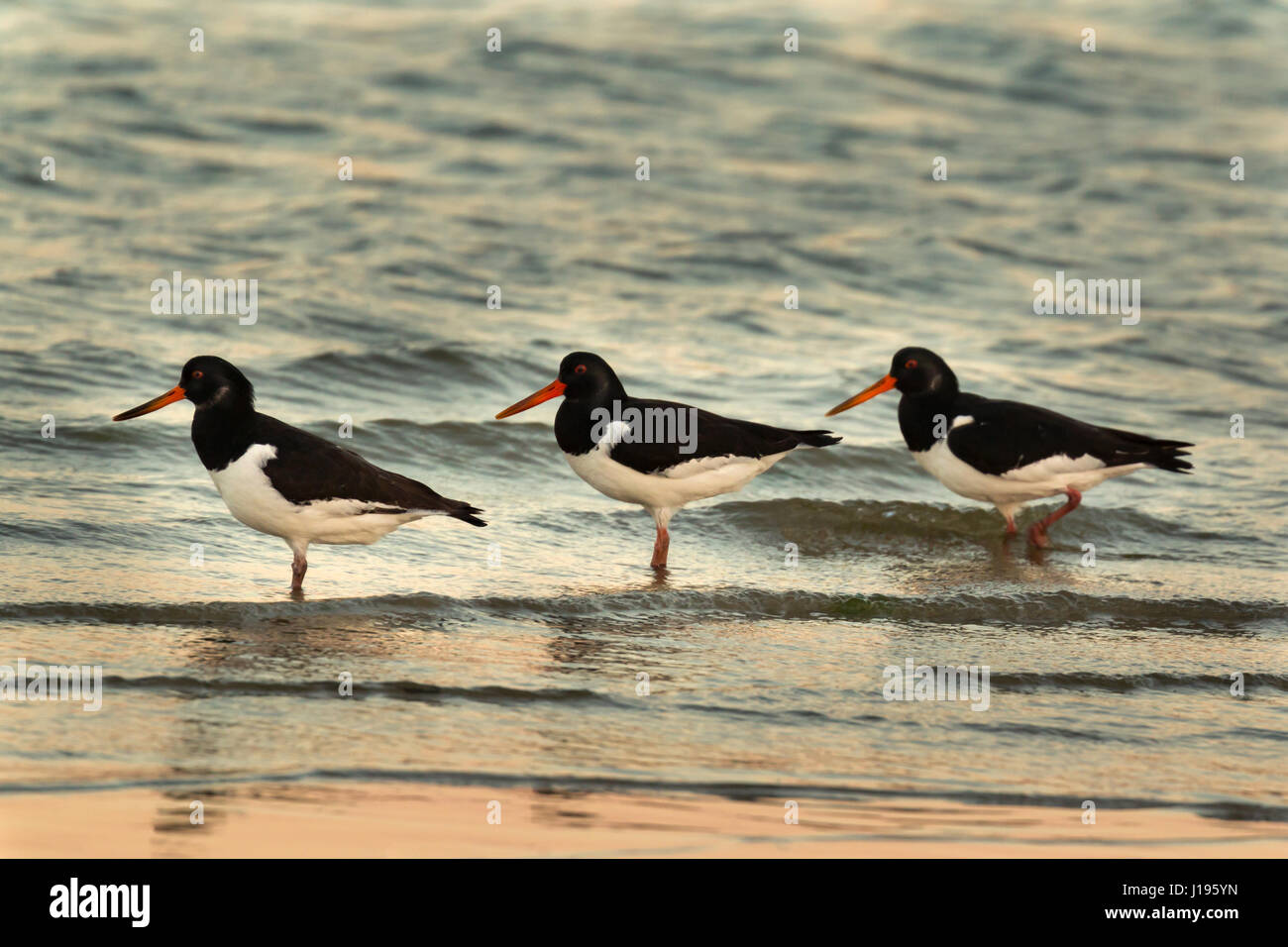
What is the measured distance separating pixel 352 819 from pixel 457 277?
10.5 meters

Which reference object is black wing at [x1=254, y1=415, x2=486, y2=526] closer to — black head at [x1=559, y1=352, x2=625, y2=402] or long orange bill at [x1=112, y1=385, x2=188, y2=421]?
long orange bill at [x1=112, y1=385, x2=188, y2=421]

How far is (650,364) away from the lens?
12.4 metres

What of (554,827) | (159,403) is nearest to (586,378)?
(159,403)

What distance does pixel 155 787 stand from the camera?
14.6ft

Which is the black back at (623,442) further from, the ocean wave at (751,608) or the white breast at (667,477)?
the ocean wave at (751,608)

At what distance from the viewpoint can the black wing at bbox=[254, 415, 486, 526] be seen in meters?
6.87

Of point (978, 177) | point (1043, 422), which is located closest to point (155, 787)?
point (1043, 422)

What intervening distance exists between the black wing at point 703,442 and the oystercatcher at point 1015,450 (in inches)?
35.0

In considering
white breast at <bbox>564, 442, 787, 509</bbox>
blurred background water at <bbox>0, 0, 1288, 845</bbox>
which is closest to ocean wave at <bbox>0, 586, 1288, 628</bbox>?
blurred background water at <bbox>0, 0, 1288, 845</bbox>

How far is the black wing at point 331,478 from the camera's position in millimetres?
6867

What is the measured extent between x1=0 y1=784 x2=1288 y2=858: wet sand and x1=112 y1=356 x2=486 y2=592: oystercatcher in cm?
255

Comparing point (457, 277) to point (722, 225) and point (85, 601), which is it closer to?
point (722, 225)

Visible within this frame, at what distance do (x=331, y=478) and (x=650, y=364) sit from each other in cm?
571

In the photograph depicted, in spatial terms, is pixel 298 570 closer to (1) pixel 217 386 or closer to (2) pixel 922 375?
(1) pixel 217 386
